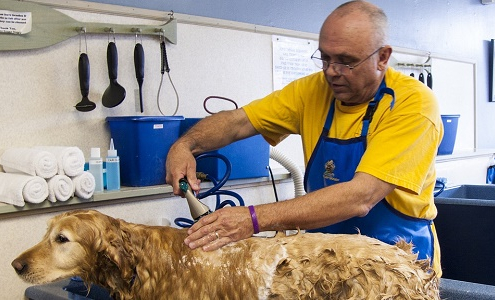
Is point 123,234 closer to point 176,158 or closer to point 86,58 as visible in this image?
point 176,158

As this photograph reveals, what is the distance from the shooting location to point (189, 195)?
4.77 ft

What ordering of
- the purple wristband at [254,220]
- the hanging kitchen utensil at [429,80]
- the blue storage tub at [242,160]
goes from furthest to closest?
the hanging kitchen utensil at [429,80], the blue storage tub at [242,160], the purple wristband at [254,220]

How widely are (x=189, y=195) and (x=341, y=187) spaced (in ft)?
1.26

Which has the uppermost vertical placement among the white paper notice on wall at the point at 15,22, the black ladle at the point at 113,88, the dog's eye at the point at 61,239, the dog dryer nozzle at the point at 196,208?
the white paper notice on wall at the point at 15,22

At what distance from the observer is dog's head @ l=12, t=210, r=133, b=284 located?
121cm

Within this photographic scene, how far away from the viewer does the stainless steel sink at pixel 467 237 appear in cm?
273

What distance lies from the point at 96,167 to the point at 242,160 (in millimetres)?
694

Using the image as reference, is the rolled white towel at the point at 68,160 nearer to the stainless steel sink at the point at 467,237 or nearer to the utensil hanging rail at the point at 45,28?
the utensil hanging rail at the point at 45,28

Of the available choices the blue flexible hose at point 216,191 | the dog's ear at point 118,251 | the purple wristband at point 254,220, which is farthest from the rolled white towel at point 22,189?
the purple wristband at point 254,220

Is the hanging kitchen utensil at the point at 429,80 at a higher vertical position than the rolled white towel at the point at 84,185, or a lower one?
higher

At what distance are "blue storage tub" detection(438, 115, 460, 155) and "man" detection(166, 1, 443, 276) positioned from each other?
86.9 inches

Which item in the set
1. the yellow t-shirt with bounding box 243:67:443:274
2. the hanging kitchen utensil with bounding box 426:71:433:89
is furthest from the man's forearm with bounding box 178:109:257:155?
the hanging kitchen utensil with bounding box 426:71:433:89

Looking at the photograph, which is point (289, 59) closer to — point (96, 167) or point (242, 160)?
point (242, 160)

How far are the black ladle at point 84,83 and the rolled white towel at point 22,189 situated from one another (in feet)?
1.31
